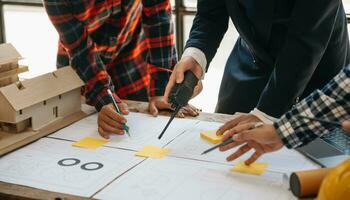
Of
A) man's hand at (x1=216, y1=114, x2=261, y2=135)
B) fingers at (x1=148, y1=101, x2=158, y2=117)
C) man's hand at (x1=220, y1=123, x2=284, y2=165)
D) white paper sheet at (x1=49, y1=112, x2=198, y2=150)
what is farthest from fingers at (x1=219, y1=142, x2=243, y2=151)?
fingers at (x1=148, y1=101, x2=158, y2=117)

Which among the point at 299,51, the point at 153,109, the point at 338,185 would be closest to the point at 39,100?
the point at 153,109

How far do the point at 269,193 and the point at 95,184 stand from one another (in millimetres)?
411

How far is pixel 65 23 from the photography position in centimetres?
183

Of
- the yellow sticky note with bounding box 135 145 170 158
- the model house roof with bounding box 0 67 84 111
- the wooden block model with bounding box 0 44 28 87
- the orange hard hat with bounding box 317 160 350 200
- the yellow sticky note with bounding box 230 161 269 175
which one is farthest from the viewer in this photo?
the wooden block model with bounding box 0 44 28 87

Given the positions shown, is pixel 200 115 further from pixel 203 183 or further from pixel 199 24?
pixel 203 183

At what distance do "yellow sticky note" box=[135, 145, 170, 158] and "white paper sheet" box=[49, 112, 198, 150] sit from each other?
0.09 feet

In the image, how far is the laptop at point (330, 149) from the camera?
4.50 ft

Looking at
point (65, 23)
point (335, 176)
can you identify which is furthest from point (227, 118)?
point (335, 176)

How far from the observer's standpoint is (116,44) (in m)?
2.03

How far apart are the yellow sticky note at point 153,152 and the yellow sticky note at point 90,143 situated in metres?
0.14

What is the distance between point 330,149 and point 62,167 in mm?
708

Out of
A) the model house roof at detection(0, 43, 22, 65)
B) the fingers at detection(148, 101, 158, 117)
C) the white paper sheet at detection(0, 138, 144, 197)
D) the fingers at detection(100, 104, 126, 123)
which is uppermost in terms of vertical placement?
the model house roof at detection(0, 43, 22, 65)

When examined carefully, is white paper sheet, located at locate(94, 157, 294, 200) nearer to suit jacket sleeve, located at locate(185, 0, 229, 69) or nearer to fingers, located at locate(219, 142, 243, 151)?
fingers, located at locate(219, 142, 243, 151)

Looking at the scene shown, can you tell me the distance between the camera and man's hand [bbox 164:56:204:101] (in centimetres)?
166
